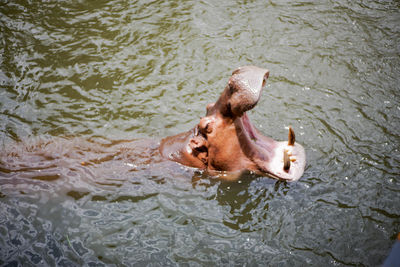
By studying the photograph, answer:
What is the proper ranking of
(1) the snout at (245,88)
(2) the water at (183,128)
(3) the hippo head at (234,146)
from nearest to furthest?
(1) the snout at (245,88) < (3) the hippo head at (234,146) < (2) the water at (183,128)

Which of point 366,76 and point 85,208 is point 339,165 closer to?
point 366,76

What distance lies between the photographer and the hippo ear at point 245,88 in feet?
10.5

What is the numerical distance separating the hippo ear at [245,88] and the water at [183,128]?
1.08 m

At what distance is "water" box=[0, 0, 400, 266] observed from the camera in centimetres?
381

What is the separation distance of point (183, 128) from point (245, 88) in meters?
1.98

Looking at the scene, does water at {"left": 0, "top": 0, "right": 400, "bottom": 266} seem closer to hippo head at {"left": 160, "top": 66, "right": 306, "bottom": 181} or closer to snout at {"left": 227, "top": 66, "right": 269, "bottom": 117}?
hippo head at {"left": 160, "top": 66, "right": 306, "bottom": 181}

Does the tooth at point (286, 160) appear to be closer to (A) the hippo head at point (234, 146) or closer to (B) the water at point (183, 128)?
(A) the hippo head at point (234, 146)

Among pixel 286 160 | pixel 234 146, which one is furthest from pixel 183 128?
pixel 286 160

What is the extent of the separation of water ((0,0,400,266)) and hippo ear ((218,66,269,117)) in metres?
1.08

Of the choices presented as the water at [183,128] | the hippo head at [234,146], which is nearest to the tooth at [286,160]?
the hippo head at [234,146]

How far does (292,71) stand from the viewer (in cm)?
581

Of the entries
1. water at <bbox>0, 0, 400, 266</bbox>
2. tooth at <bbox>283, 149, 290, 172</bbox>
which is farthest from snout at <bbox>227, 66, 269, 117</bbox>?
water at <bbox>0, 0, 400, 266</bbox>

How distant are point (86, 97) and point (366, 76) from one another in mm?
4298

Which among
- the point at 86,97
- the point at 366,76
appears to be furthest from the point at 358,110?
the point at 86,97
